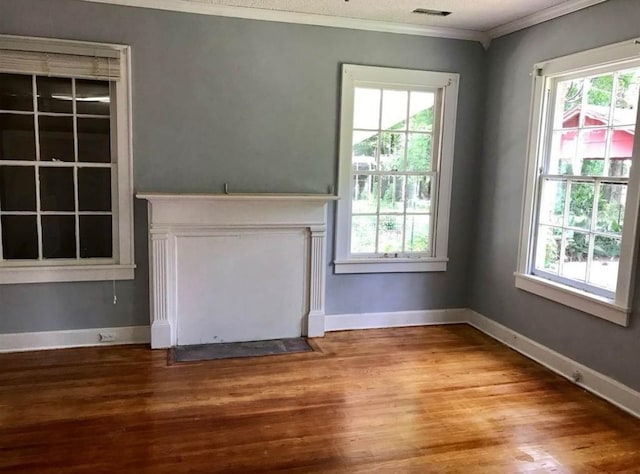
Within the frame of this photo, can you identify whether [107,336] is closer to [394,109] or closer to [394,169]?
[394,169]

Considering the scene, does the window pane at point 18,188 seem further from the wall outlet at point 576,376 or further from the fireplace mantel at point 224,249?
the wall outlet at point 576,376

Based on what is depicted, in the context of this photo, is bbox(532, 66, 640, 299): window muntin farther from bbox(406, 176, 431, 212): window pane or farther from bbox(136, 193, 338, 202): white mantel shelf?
bbox(136, 193, 338, 202): white mantel shelf

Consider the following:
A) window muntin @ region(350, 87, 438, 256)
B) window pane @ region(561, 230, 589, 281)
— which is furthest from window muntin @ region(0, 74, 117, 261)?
window pane @ region(561, 230, 589, 281)

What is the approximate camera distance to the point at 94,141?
375 centimetres

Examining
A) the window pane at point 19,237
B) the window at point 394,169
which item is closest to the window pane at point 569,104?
the window at point 394,169

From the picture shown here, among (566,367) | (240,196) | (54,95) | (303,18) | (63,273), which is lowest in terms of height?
(566,367)

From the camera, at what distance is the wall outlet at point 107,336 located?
153 inches

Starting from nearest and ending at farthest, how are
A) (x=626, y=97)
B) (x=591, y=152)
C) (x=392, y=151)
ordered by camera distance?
(x=626, y=97) → (x=591, y=152) → (x=392, y=151)

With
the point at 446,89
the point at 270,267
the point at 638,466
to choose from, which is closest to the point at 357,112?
the point at 446,89

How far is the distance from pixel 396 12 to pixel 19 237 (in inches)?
127

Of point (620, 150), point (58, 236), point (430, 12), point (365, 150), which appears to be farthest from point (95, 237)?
point (620, 150)

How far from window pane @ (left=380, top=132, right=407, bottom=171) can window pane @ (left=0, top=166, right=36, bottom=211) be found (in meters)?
2.68

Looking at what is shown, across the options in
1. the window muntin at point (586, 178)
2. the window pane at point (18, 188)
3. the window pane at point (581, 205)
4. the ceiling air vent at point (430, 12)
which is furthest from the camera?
the ceiling air vent at point (430, 12)

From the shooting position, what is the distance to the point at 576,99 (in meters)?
3.54
